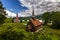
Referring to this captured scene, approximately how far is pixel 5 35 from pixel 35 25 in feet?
163

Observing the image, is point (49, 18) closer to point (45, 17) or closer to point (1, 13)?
point (45, 17)

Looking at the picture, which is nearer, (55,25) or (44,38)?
(44,38)

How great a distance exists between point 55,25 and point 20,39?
3057 inches

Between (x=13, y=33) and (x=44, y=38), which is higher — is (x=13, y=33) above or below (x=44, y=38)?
above

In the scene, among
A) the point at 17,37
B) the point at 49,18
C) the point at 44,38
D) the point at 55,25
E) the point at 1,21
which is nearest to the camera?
the point at 17,37

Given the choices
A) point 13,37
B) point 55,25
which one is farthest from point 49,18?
point 13,37

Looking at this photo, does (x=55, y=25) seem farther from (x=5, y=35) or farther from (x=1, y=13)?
(x=5, y=35)

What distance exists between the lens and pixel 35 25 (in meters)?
80.9

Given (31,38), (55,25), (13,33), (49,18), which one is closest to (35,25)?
(55,25)

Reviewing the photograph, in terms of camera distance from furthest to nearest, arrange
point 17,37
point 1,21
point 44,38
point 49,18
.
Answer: point 49,18 < point 1,21 < point 44,38 < point 17,37

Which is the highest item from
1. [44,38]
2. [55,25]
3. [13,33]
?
[13,33]

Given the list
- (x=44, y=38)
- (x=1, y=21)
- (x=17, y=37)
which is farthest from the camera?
(x=1, y=21)

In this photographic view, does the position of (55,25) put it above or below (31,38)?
below

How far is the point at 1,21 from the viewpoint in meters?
78.3
